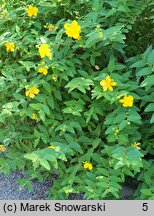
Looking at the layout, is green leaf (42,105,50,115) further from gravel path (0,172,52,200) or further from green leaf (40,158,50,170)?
gravel path (0,172,52,200)

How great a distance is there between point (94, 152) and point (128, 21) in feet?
2.37

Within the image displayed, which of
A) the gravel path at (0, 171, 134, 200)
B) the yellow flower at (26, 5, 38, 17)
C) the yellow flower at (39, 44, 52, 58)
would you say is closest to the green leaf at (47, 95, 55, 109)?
the yellow flower at (39, 44, 52, 58)

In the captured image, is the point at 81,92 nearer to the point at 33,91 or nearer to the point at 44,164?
the point at 33,91

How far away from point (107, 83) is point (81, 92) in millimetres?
243

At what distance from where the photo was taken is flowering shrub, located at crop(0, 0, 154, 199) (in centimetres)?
164

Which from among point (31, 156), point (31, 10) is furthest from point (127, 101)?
point (31, 10)

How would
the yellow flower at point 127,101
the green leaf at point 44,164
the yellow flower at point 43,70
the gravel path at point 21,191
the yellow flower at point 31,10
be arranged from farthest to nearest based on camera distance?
the gravel path at point 21,191 → the yellow flower at point 31,10 → the yellow flower at point 43,70 → the yellow flower at point 127,101 → the green leaf at point 44,164

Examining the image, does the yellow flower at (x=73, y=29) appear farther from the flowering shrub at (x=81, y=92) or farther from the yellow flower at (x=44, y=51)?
the yellow flower at (x=44, y=51)

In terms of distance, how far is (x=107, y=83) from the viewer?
1.67 meters

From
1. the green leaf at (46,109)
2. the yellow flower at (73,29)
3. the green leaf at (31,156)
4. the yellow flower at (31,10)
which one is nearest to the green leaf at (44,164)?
the green leaf at (31,156)

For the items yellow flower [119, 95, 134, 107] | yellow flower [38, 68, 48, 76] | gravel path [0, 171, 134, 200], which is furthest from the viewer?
gravel path [0, 171, 134, 200]

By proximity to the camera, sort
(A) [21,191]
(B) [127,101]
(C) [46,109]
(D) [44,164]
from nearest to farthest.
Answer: (D) [44,164], (B) [127,101], (C) [46,109], (A) [21,191]

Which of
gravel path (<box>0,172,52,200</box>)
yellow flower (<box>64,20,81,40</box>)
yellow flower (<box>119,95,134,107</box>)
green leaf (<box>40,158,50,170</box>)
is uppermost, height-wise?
yellow flower (<box>64,20,81,40</box>)

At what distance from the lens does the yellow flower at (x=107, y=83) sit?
165cm
